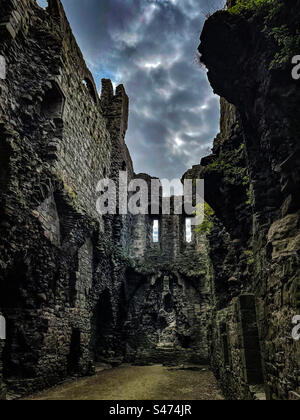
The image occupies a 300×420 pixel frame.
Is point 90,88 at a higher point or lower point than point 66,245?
higher

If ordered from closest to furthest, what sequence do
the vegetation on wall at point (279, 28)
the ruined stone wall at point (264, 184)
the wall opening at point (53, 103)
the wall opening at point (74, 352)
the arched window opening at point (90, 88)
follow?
the ruined stone wall at point (264, 184)
the vegetation on wall at point (279, 28)
the wall opening at point (74, 352)
the wall opening at point (53, 103)
the arched window opening at point (90, 88)

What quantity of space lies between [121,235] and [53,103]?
25.0 feet

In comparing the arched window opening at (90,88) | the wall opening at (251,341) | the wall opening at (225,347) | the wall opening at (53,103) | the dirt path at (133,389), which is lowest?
the dirt path at (133,389)

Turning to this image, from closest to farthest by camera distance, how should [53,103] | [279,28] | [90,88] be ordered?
[279,28] → [53,103] → [90,88]

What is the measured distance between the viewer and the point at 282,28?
4383 mm

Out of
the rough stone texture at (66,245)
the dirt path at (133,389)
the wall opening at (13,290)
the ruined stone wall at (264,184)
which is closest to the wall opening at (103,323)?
the rough stone texture at (66,245)

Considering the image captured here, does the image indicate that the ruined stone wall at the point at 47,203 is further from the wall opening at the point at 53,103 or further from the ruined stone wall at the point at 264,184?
the ruined stone wall at the point at 264,184

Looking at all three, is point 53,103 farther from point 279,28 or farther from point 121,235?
point 279,28

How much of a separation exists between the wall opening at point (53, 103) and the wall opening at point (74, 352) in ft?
23.8

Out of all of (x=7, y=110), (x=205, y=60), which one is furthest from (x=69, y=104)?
(x=205, y=60)

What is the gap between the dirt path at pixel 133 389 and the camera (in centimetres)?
725

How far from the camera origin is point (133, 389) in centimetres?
828

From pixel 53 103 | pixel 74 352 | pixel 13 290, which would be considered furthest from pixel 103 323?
pixel 53 103
